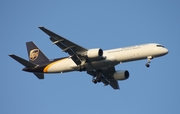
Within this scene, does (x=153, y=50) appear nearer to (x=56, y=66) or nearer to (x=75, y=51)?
(x=75, y=51)

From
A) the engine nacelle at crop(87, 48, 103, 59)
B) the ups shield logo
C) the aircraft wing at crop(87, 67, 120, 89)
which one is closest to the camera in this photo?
the engine nacelle at crop(87, 48, 103, 59)

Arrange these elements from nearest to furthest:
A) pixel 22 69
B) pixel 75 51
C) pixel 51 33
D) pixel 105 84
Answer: pixel 51 33
pixel 75 51
pixel 22 69
pixel 105 84

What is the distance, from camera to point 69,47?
55.7m

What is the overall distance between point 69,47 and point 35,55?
9.55 m

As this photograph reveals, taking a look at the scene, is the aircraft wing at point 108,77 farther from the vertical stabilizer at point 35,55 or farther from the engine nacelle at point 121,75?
the vertical stabilizer at point 35,55

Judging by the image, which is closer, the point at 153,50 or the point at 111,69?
the point at 153,50

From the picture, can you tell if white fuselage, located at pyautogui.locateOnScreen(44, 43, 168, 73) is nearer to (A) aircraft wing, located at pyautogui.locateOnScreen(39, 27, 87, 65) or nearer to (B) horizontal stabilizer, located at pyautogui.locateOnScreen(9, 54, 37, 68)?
(A) aircraft wing, located at pyautogui.locateOnScreen(39, 27, 87, 65)

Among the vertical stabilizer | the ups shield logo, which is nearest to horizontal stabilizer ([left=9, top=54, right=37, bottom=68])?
the vertical stabilizer

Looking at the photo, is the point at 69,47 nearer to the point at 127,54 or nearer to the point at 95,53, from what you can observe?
the point at 95,53

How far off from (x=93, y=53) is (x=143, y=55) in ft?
22.6

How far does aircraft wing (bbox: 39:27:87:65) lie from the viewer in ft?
178

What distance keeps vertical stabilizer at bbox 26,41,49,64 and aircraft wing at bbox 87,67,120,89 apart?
294 inches

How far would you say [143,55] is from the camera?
54656 mm

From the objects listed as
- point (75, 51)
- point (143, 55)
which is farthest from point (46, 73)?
point (143, 55)
